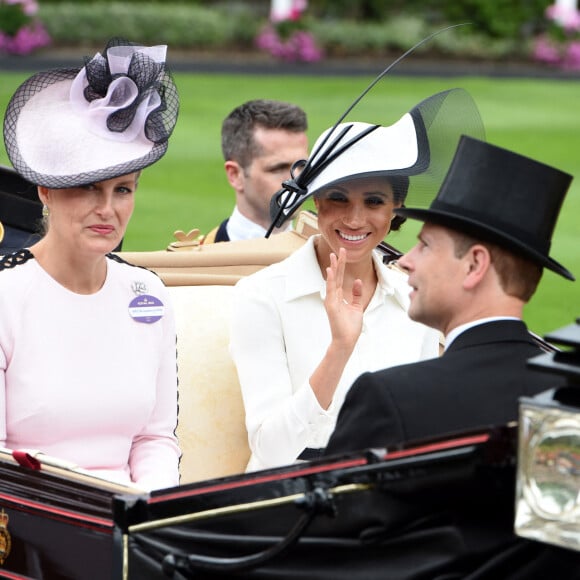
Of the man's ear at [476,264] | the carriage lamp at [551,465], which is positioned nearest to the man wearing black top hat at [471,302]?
the man's ear at [476,264]

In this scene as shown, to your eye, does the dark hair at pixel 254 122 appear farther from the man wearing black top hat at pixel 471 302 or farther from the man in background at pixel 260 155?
the man wearing black top hat at pixel 471 302

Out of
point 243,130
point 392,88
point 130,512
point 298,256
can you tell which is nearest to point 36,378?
point 130,512

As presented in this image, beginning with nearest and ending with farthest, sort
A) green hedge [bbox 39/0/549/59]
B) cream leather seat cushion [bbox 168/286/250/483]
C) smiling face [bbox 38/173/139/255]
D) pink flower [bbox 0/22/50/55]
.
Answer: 1. smiling face [bbox 38/173/139/255]
2. cream leather seat cushion [bbox 168/286/250/483]
3. pink flower [bbox 0/22/50/55]
4. green hedge [bbox 39/0/549/59]

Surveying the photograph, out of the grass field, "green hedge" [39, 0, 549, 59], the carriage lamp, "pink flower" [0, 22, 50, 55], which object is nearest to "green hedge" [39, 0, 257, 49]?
"green hedge" [39, 0, 549, 59]

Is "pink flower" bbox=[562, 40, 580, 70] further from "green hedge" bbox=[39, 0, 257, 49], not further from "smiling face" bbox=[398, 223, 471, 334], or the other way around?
"smiling face" bbox=[398, 223, 471, 334]

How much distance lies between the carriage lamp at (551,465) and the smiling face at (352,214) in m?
1.41

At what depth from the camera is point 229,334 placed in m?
3.65

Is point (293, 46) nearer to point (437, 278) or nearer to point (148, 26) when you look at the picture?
point (148, 26)

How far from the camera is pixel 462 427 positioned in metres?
2.32

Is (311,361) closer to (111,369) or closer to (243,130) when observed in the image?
(111,369)

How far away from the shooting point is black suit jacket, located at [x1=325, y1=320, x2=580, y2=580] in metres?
2.14

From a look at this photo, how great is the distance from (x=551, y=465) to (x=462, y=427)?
0.36 metres

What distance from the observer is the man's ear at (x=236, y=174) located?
5.19 metres

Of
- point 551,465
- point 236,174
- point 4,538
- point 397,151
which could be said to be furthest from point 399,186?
point 236,174
